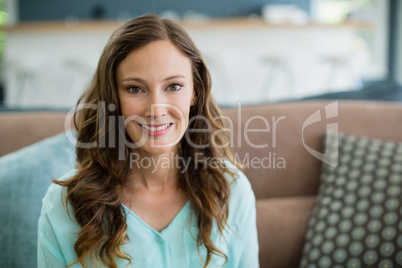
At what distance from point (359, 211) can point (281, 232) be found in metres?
0.29

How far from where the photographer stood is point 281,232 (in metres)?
1.70

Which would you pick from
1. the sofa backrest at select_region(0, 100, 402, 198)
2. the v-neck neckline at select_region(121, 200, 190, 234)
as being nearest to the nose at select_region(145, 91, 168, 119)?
the v-neck neckline at select_region(121, 200, 190, 234)

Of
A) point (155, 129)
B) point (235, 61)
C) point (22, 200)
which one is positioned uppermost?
point (235, 61)

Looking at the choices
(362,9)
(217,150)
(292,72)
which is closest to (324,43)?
(292,72)

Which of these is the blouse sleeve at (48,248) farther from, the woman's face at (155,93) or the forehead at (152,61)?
the forehead at (152,61)

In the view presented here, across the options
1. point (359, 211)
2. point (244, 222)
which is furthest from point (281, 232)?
Result: point (244, 222)

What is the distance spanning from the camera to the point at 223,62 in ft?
15.2

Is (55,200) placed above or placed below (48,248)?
above

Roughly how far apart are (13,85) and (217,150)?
416 centimetres

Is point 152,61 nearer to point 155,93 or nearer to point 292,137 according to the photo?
point 155,93

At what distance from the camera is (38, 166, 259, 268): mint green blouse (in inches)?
47.1

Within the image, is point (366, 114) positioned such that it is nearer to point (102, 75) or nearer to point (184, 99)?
point (184, 99)

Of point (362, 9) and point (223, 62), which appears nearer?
point (223, 62)

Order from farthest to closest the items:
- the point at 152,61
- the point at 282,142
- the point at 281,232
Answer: the point at 282,142
the point at 281,232
the point at 152,61
